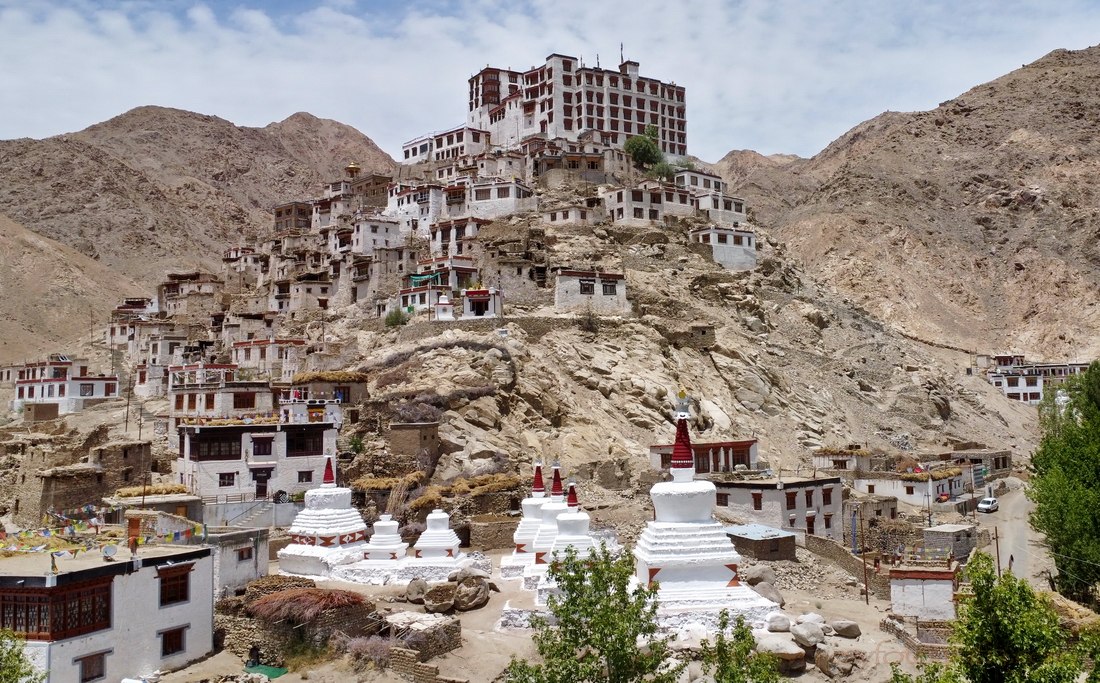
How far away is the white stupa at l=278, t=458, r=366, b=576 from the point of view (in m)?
29.8

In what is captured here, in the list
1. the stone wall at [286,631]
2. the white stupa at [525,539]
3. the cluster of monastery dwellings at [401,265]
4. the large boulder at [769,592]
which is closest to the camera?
the stone wall at [286,631]

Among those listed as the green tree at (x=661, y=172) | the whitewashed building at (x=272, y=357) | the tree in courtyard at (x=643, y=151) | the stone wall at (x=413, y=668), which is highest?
the tree in courtyard at (x=643, y=151)

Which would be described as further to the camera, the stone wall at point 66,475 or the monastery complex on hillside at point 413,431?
the stone wall at point 66,475

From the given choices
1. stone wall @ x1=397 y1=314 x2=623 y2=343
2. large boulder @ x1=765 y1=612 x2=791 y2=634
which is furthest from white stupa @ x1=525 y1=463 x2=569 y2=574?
stone wall @ x1=397 y1=314 x2=623 y2=343

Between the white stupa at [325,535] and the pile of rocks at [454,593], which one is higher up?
the white stupa at [325,535]

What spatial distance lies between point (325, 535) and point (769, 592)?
14558 mm

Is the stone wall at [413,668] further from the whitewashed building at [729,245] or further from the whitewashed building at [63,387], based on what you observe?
the whitewashed building at [729,245]

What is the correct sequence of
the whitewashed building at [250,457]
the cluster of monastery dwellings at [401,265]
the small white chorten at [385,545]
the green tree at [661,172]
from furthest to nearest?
the green tree at [661,172]
the cluster of monastery dwellings at [401,265]
the whitewashed building at [250,457]
the small white chorten at [385,545]

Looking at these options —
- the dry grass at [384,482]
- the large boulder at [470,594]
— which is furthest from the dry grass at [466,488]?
the large boulder at [470,594]

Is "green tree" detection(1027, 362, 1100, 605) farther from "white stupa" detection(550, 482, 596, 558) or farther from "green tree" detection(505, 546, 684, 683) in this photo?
"green tree" detection(505, 546, 684, 683)

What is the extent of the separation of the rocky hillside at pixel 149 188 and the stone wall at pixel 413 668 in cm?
10957

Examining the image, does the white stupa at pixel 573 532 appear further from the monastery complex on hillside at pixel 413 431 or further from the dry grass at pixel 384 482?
the dry grass at pixel 384 482

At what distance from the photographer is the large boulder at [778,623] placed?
19781mm

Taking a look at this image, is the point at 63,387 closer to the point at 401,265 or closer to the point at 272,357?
the point at 272,357
